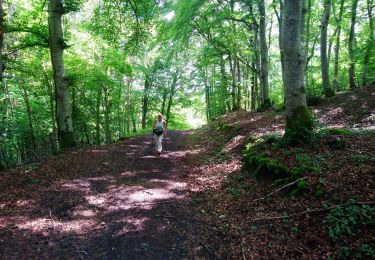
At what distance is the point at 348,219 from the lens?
4.00 m

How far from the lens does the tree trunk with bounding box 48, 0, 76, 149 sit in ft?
34.8

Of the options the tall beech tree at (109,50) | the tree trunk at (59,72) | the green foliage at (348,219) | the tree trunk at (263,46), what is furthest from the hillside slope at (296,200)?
the tree trunk at (263,46)

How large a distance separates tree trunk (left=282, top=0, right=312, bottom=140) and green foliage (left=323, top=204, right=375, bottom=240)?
322 cm

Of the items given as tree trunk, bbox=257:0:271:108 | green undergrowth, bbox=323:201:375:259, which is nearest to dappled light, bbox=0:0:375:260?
green undergrowth, bbox=323:201:375:259

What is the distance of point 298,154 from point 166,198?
3.59 m

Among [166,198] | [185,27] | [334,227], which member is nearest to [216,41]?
[185,27]

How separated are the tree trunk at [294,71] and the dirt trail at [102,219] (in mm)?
3701

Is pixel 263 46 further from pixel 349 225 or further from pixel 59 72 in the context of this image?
pixel 349 225

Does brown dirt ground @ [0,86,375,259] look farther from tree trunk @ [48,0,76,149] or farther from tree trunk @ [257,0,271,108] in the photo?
tree trunk @ [257,0,271,108]

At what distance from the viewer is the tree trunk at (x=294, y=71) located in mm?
7016

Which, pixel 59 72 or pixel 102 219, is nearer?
pixel 102 219

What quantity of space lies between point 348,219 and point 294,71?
433 centimetres

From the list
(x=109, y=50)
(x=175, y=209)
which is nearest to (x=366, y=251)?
(x=175, y=209)

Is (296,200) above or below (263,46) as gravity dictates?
below
